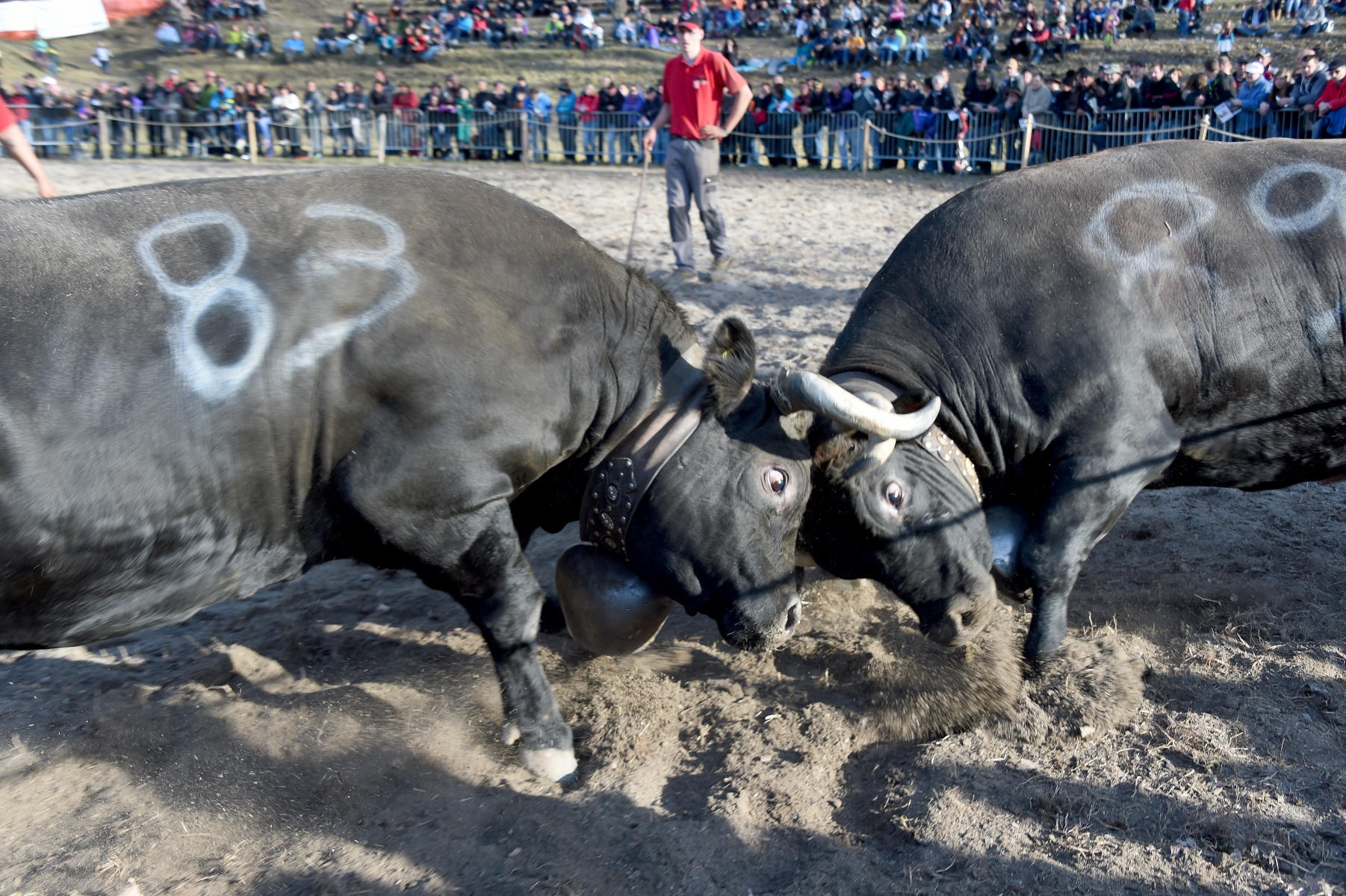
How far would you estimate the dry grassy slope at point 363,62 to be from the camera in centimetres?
2890

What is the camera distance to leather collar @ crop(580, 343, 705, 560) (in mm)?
3549

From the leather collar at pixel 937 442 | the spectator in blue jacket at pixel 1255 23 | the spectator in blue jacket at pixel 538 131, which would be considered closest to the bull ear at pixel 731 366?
the leather collar at pixel 937 442

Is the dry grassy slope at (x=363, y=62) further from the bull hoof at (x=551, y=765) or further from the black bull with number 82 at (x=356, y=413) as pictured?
the bull hoof at (x=551, y=765)

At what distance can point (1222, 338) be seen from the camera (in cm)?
390

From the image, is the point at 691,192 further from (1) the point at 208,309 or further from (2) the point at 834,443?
(1) the point at 208,309

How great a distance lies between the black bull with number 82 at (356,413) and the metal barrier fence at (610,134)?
13.9 m

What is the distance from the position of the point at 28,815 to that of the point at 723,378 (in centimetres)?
282

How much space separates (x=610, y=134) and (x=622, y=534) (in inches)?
708

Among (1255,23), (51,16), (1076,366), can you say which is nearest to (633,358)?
(1076,366)

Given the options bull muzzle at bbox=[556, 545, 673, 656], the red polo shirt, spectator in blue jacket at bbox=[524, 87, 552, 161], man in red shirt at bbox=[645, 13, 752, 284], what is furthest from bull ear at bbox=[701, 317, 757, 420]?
spectator in blue jacket at bbox=[524, 87, 552, 161]

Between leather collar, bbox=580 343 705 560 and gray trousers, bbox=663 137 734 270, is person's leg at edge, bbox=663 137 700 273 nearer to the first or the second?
gray trousers, bbox=663 137 734 270

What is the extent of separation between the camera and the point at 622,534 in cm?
363

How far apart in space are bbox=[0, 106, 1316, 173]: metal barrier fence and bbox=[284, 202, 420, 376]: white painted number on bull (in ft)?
47.4

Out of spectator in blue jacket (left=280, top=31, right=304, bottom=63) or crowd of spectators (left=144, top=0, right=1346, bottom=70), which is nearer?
crowd of spectators (left=144, top=0, right=1346, bottom=70)
